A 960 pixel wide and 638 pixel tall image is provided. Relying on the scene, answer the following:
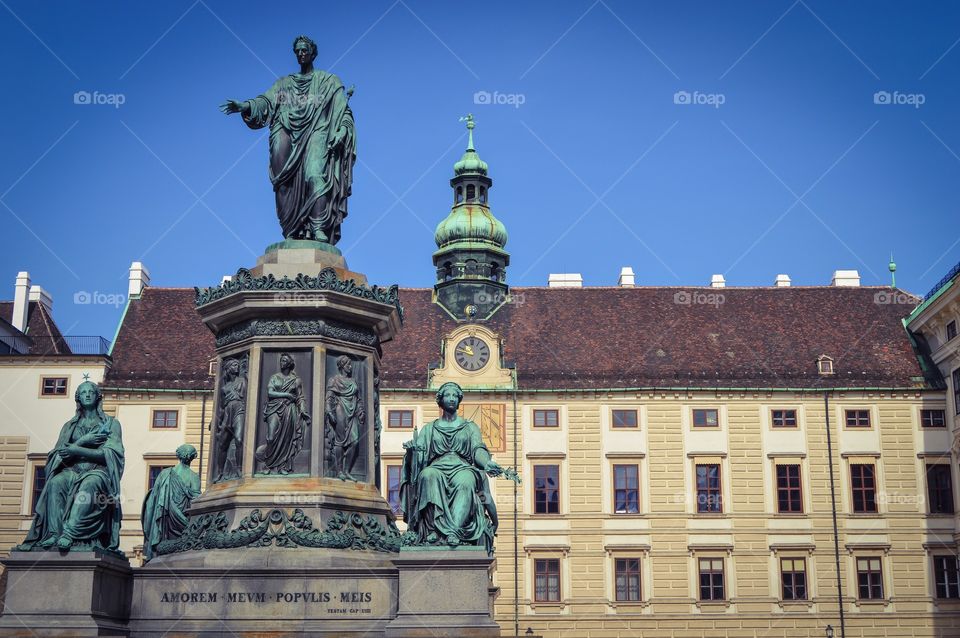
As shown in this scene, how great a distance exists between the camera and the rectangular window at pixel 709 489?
173 feet

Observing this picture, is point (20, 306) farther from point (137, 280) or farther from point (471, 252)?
point (471, 252)

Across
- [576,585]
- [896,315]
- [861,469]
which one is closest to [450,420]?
[576,585]

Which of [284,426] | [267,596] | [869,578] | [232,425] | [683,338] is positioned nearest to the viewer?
[267,596]

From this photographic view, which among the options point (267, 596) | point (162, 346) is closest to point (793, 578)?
point (162, 346)

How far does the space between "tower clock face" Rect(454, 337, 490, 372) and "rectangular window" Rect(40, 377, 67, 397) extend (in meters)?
16.1

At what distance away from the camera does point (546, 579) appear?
51594mm

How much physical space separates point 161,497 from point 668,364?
40812mm

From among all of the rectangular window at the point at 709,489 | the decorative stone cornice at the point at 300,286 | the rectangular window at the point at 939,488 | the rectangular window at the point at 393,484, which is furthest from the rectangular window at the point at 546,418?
the decorative stone cornice at the point at 300,286

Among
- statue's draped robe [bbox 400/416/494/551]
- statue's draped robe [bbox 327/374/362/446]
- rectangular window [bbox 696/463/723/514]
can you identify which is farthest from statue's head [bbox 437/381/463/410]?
rectangular window [bbox 696/463/723/514]

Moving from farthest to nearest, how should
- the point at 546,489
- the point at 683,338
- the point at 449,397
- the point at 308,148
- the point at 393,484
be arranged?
the point at 683,338, the point at 546,489, the point at 393,484, the point at 308,148, the point at 449,397

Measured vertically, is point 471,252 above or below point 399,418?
above

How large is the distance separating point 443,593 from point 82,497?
4.15 m

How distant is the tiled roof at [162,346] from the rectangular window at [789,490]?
78.3ft

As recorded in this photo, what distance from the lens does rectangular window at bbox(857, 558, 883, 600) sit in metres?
51.7
